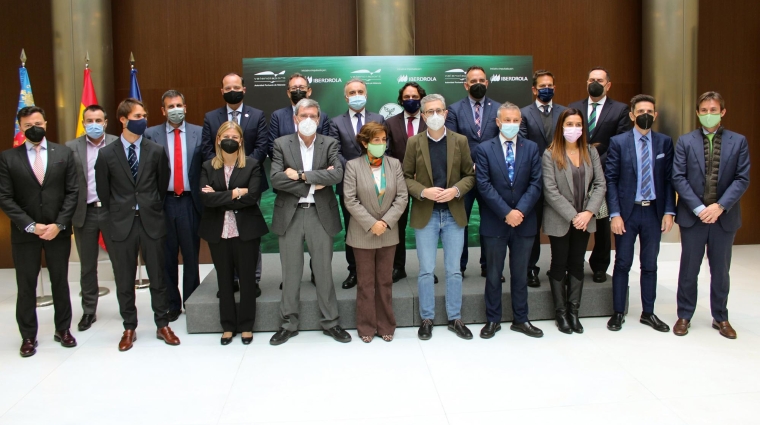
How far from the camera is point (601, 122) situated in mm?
4949

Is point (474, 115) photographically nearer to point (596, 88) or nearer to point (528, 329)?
point (596, 88)

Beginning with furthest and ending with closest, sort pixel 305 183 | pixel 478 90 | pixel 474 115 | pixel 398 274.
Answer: pixel 398 274
pixel 474 115
pixel 478 90
pixel 305 183

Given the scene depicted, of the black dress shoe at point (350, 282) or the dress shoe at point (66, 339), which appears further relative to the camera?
the black dress shoe at point (350, 282)

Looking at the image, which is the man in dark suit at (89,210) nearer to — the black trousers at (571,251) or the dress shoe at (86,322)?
the dress shoe at (86,322)

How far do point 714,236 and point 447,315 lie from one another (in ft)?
6.60

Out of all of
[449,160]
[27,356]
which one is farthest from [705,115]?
[27,356]

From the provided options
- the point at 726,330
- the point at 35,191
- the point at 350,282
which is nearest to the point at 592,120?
the point at 726,330

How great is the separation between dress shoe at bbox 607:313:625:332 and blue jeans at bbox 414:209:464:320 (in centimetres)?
115

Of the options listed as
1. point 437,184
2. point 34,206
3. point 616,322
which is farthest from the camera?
point 616,322

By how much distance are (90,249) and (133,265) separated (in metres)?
0.80

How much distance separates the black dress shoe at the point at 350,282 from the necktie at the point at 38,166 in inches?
92.0

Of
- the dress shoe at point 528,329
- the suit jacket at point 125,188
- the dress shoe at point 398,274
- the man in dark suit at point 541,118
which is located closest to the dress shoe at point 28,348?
the suit jacket at point 125,188

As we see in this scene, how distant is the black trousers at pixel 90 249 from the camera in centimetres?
484

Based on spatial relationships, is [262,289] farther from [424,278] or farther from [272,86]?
[272,86]
